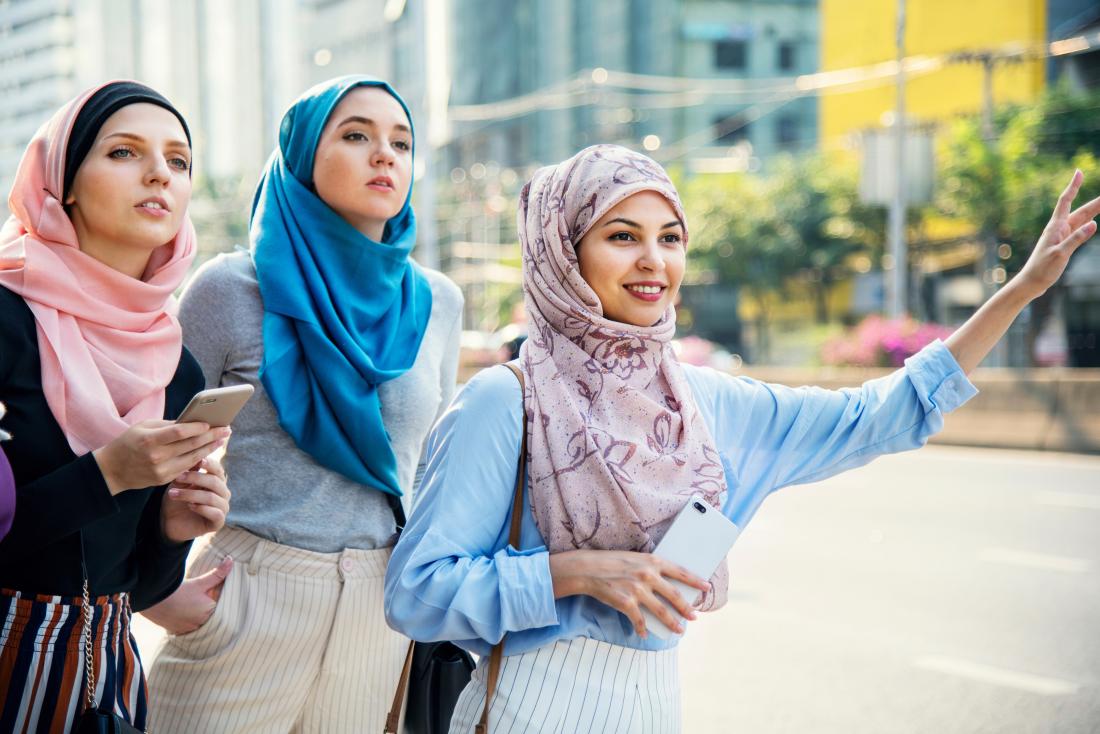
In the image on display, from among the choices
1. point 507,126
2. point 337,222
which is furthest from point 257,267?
point 507,126

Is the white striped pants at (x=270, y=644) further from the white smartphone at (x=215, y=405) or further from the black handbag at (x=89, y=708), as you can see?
the white smartphone at (x=215, y=405)

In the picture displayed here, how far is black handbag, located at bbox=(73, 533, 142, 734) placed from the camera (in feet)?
6.03

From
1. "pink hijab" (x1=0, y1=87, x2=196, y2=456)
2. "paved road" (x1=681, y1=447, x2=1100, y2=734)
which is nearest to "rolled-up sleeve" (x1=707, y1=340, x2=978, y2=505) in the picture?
"pink hijab" (x1=0, y1=87, x2=196, y2=456)

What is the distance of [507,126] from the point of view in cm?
6594

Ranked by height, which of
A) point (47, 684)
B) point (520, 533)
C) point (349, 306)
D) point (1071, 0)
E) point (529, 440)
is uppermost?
point (1071, 0)

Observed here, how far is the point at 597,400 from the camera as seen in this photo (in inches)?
79.0

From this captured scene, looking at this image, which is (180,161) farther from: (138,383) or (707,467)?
(707,467)

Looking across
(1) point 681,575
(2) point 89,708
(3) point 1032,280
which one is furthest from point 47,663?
(3) point 1032,280

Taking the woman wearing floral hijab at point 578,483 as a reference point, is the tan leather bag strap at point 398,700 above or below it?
below

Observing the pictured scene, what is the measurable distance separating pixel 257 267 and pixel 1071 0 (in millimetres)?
34127

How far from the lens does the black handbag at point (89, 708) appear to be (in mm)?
1838

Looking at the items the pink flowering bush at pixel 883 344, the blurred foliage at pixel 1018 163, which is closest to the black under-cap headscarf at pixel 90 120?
the pink flowering bush at pixel 883 344

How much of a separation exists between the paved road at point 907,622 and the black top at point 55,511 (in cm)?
273

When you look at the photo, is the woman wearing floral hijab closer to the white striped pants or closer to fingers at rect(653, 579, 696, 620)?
fingers at rect(653, 579, 696, 620)
